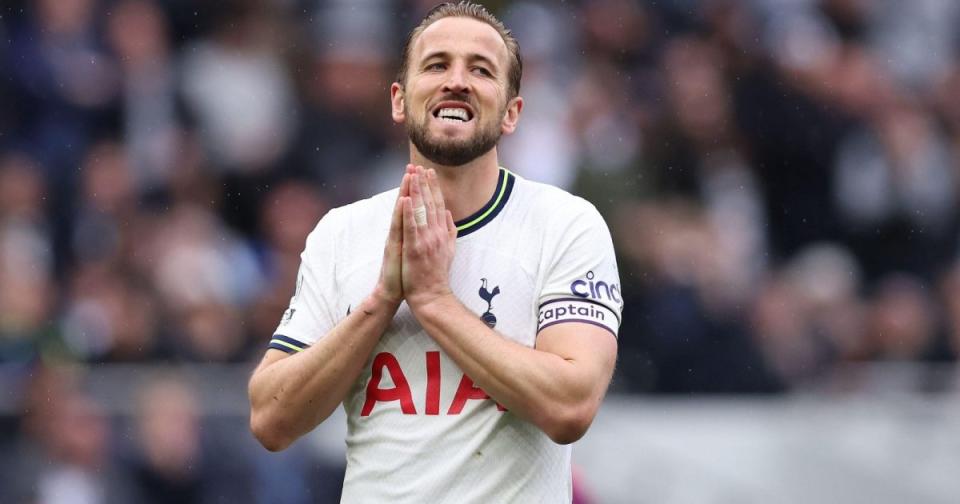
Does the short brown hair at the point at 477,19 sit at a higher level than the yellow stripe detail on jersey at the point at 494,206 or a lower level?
higher

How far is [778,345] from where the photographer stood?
11.4 metres

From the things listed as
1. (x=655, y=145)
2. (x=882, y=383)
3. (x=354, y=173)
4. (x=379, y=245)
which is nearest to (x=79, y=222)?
(x=354, y=173)

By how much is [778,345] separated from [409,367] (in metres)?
6.99

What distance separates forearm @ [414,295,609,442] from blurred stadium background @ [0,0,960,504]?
396cm

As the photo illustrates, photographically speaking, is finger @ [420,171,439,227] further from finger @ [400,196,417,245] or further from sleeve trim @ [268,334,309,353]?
sleeve trim @ [268,334,309,353]

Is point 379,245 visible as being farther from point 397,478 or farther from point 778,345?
point 778,345

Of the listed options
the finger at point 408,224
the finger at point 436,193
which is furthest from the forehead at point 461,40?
the finger at point 408,224

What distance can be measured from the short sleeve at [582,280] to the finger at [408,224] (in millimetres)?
433

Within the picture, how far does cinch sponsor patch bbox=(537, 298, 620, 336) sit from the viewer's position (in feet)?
15.5

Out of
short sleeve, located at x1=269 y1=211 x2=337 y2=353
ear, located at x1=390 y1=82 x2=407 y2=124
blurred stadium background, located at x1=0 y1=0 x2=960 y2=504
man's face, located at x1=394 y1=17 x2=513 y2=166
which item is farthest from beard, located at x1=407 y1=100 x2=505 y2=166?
blurred stadium background, located at x1=0 y1=0 x2=960 y2=504

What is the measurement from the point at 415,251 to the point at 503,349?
0.38 m

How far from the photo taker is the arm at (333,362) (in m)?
4.66

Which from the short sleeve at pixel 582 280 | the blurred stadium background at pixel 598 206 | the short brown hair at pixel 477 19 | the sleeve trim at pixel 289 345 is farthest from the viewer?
the blurred stadium background at pixel 598 206

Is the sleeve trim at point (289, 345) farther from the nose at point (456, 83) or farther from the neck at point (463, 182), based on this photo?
the nose at point (456, 83)
